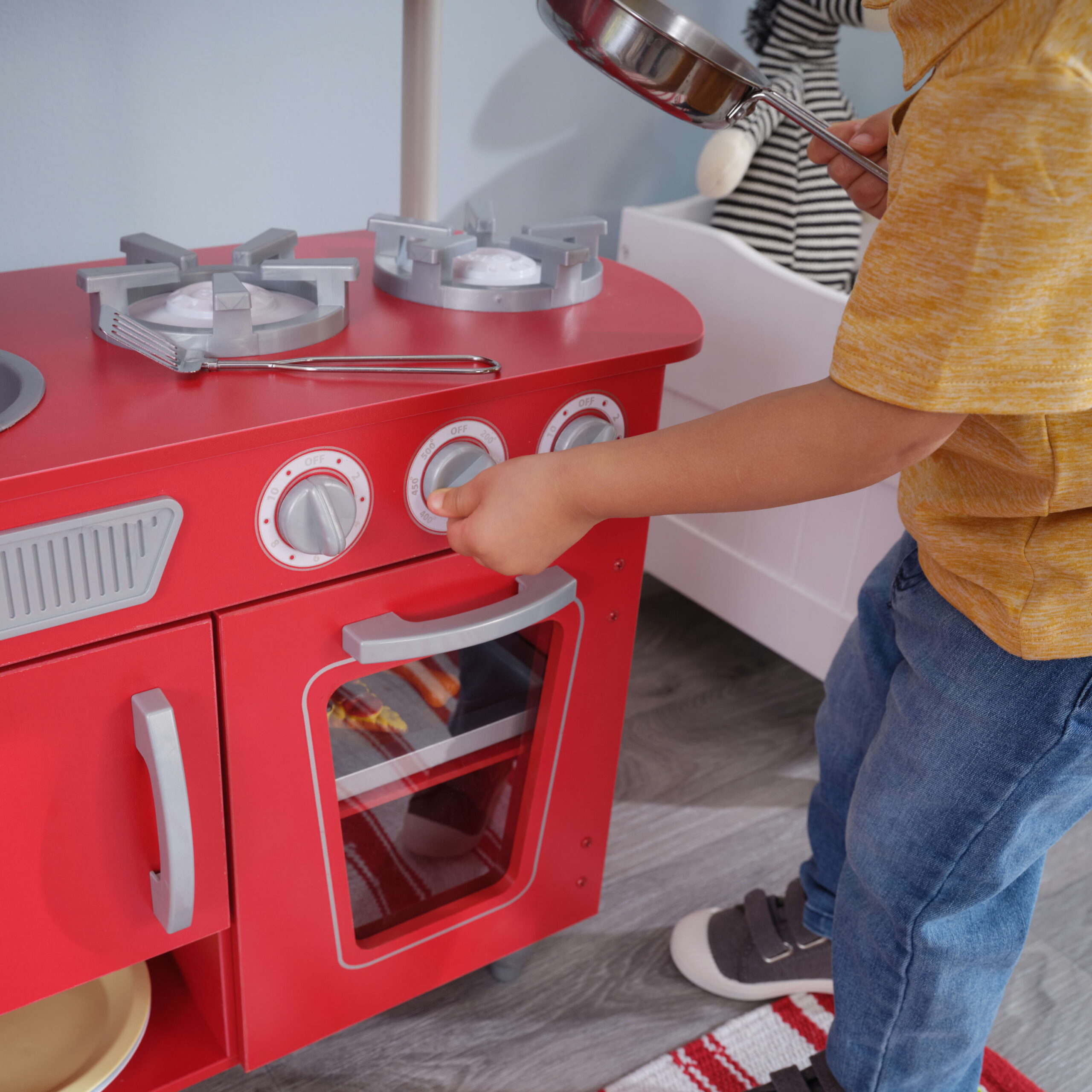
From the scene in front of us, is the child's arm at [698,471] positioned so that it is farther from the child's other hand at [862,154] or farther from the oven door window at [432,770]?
the child's other hand at [862,154]

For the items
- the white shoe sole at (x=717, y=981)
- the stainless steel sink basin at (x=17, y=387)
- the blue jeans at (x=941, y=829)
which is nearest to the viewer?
the stainless steel sink basin at (x=17, y=387)

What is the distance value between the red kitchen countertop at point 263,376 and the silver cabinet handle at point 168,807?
0.52 ft

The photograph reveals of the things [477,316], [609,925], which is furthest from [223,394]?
[609,925]

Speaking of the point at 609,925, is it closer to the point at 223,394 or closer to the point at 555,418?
the point at 555,418

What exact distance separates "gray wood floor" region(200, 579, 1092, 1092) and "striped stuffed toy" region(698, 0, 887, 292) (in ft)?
1.94

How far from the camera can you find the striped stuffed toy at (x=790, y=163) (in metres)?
1.38

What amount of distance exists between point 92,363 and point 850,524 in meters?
0.89

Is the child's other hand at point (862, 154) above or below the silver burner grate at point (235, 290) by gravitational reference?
above

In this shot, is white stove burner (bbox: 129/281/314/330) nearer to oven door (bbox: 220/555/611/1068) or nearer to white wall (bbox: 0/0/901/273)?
oven door (bbox: 220/555/611/1068)

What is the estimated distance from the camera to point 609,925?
3.74 feet

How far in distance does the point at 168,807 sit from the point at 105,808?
0.05 m

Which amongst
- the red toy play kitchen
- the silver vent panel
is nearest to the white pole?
the red toy play kitchen

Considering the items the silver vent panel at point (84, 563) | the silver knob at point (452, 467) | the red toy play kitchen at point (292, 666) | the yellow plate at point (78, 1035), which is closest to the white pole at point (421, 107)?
the red toy play kitchen at point (292, 666)

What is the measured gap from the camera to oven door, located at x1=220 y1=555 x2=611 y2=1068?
73 centimetres
